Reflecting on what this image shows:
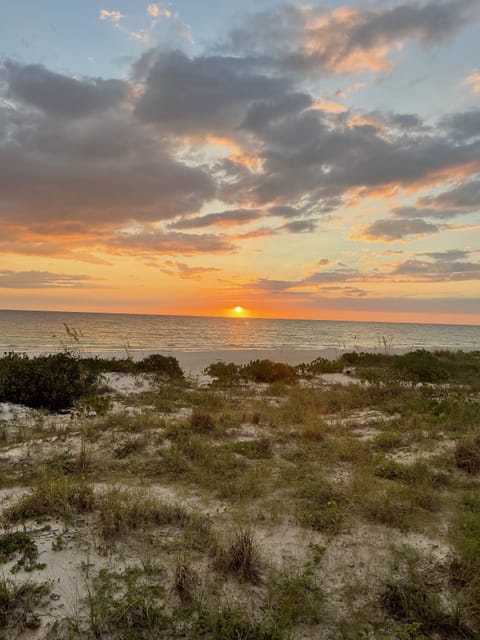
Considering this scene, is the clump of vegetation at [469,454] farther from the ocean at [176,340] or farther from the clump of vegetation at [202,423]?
the ocean at [176,340]

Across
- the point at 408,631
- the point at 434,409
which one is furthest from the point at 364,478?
the point at 434,409

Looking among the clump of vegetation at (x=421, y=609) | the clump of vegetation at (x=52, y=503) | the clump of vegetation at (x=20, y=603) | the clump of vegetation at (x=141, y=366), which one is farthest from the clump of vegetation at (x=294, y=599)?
the clump of vegetation at (x=141, y=366)

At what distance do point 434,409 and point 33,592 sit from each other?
10.8m

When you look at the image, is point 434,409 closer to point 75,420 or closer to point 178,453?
point 178,453

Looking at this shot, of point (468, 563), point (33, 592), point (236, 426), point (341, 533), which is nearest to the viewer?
point (33, 592)

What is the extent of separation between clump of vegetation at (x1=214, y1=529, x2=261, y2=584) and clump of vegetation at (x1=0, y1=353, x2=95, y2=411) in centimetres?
951

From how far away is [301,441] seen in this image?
9016 mm

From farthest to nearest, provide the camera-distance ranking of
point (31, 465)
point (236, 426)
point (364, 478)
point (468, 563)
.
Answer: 1. point (236, 426)
2. point (31, 465)
3. point (364, 478)
4. point (468, 563)

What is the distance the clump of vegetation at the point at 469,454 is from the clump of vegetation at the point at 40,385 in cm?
1054

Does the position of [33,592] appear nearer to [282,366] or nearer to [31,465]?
[31,465]

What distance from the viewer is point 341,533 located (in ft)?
16.6

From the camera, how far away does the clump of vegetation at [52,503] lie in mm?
5262

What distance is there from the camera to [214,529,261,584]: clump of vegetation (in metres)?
4.15

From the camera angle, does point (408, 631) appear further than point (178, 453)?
No
